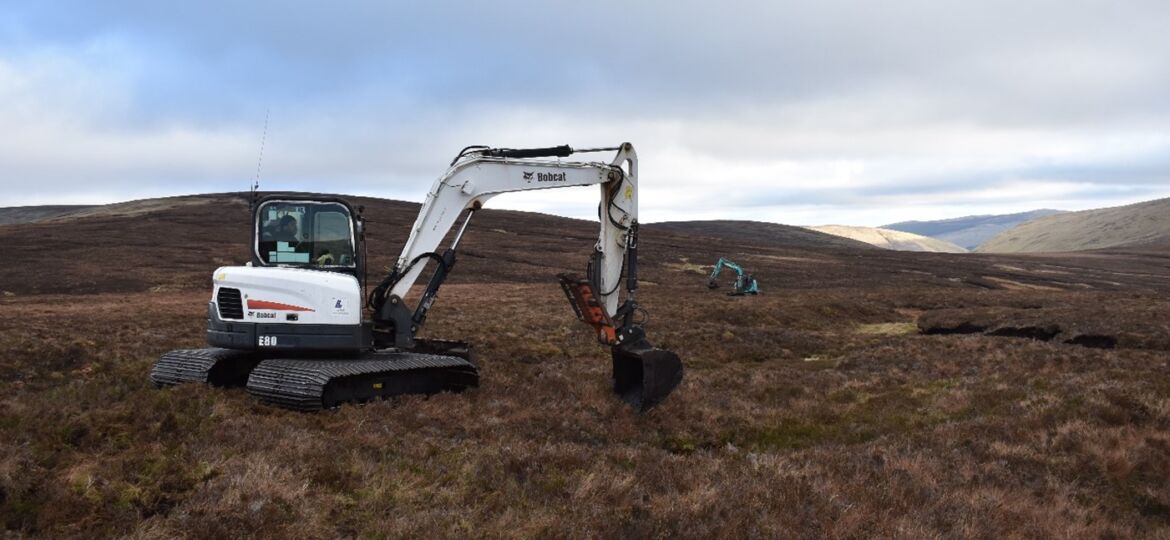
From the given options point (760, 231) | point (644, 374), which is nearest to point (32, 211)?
point (760, 231)

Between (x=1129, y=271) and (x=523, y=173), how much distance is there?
112 meters

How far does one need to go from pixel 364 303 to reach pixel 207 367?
2702mm

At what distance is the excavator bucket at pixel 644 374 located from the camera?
12.9 metres

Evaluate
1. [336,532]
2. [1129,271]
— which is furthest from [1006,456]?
[1129,271]

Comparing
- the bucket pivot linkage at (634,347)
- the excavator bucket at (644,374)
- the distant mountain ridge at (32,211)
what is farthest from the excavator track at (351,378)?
the distant mountain ridge at (32,211)

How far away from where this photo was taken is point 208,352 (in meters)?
12.8

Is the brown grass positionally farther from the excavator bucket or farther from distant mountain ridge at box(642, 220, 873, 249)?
distant mountain ridge at box(642, 220, 873, 249)

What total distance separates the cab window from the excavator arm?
1084 mm

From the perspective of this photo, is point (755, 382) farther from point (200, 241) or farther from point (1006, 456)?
point (200, 241)

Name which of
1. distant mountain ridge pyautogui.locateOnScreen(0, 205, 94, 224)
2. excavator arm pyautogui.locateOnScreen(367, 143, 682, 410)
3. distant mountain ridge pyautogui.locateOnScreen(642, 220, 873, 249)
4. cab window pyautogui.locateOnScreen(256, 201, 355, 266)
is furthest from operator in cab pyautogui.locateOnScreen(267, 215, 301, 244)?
distant mountain ridge pyautogui.locateOnScreen(0, 205, 94, 224)

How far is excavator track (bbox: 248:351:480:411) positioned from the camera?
11008mm

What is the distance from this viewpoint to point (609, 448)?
10242 millimetres

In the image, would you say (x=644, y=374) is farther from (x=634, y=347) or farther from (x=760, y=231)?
(x=760, y=231)

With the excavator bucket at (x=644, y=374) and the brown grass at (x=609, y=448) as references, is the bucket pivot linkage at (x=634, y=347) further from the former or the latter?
the brown grass at (x=609, y=448)
